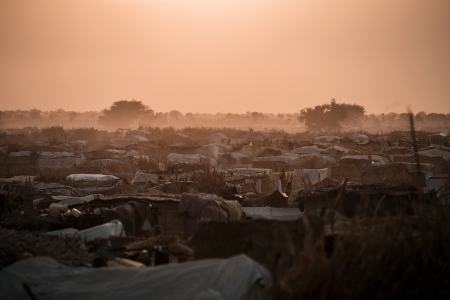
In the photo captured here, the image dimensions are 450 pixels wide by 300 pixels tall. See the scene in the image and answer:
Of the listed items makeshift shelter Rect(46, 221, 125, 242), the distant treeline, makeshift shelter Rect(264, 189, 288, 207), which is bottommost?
the distant treeline

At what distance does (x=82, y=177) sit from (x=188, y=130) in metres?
50.9

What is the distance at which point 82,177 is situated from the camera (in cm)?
2881

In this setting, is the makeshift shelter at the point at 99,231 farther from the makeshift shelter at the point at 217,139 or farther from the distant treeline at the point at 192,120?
the distant treeline at the point at 192,120

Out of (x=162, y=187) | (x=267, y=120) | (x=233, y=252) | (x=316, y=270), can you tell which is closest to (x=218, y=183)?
(x=162, y=187)

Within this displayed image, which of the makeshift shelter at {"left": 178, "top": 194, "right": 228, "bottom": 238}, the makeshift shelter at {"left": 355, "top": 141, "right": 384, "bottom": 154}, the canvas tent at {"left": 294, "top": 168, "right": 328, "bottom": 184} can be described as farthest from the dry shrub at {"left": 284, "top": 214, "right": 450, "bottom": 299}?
the makeshift shelter at {"left": 355, "top": 141, "right": 384, "bottom": 154}

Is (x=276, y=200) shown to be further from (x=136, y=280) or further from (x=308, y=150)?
(x=308, y=150)

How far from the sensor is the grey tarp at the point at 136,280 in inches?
283

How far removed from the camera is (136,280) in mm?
7758

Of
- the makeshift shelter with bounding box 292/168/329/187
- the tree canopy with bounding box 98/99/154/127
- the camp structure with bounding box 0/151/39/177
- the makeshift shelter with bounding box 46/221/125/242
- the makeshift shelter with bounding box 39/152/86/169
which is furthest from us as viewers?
the tree canopy with bounding box 98/99/154/127

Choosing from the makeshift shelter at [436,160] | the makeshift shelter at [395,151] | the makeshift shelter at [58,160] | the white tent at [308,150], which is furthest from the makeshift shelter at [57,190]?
the white tent at [308,150]

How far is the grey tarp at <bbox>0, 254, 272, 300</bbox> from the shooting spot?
718cm

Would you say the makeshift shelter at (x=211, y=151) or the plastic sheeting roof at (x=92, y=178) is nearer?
the plastic sheeting roof at (x=92, y=178)

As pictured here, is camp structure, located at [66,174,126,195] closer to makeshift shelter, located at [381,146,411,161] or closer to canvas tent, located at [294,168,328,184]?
canvas tent, located at [294,168,328,184]

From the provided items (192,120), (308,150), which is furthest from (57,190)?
(192,120)
